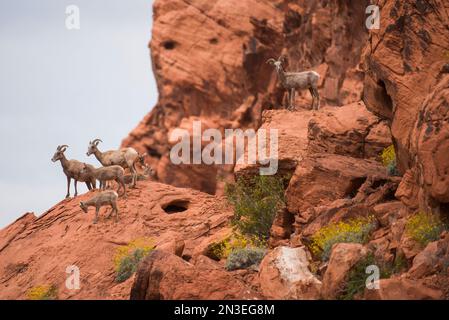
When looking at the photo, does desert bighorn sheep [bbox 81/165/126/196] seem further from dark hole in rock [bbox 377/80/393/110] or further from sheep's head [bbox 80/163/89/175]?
dark hole in rock [bbox 377/80/393/110]

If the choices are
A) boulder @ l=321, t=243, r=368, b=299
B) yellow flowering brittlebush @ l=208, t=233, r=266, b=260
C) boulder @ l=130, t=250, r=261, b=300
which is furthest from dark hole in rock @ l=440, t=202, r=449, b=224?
yellow flowering brittlebush @ l=208, t=233, r=266, b=260

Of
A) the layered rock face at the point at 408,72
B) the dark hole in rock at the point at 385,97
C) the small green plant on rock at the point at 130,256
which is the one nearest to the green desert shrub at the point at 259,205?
the small green plant on rock at the point at 130,256

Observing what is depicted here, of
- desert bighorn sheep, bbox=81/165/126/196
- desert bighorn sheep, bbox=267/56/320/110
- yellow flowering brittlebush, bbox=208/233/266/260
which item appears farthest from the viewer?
desert bighorn sheep, bbox=267/56/320/110

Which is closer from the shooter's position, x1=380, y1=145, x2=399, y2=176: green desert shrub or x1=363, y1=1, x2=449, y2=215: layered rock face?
x1=363, y1=1, x2=449, y2=215: layered rock face

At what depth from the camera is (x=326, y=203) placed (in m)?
28.5

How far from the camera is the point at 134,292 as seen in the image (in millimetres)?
25062

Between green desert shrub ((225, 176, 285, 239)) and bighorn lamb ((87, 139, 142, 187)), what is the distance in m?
3.45

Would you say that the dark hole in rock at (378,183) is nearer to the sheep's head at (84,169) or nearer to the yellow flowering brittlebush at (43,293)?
the yellow flowering brittlebush at (43,293)

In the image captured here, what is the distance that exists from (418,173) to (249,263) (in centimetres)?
466

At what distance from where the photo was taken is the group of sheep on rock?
31.7 metres

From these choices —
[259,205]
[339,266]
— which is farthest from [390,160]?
[339,266]

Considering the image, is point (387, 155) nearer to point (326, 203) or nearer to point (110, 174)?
point (326, 203)

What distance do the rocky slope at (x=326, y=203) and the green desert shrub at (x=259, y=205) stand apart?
0.51m
